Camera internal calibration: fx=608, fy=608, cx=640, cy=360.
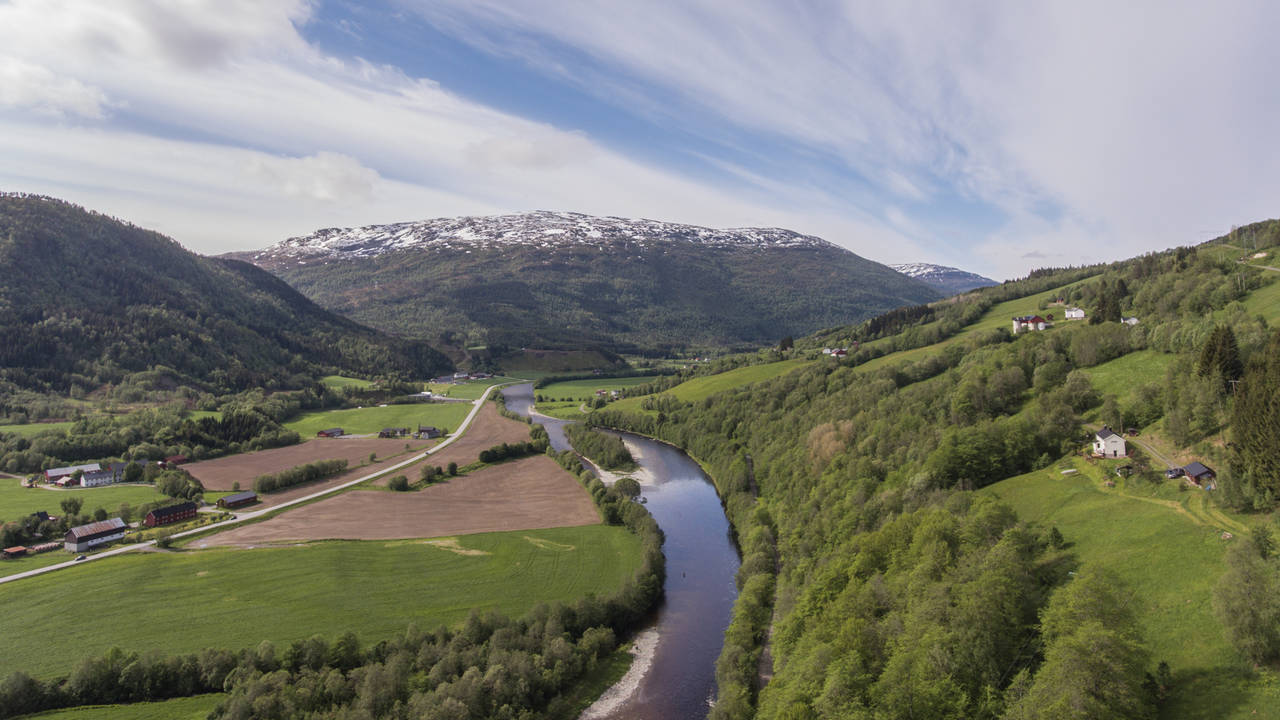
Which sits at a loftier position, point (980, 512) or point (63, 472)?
point (980, 512)

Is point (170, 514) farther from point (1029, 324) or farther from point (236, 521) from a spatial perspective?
point (1029, 324)

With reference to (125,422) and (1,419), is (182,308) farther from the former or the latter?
(125,422)

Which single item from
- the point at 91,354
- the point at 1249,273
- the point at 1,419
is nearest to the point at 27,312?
the point at 91,354

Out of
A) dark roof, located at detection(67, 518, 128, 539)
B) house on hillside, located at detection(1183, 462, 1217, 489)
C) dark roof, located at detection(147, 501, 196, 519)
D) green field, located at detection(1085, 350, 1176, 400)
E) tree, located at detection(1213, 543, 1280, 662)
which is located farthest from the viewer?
dark roof, located at detection(147, 501, 196, 519)

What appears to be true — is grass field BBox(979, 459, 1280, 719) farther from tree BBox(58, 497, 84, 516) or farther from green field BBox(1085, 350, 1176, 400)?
tree BBox(58, 497, 84, 516)

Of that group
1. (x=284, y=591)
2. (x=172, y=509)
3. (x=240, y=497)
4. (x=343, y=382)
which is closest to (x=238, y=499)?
(x=240, y=497)

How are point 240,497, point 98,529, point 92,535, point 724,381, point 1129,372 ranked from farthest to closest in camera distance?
point 724,381 < point 240,497 < point 98,529 < point 92,535 < point 1129,372

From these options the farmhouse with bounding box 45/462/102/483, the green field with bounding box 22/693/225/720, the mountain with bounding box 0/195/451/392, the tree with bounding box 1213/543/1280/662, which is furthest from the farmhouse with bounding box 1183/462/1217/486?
the mountain with bounding box 0/195/451/392
